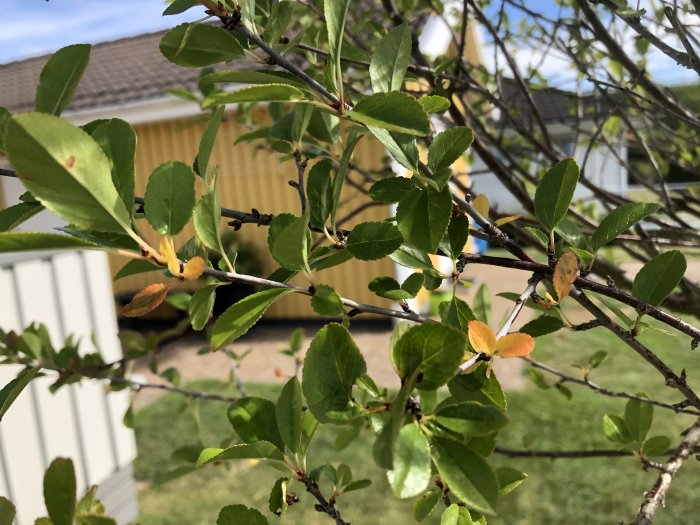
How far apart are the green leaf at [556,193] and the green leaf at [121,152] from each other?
1.33 feet

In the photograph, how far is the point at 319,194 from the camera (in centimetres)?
63

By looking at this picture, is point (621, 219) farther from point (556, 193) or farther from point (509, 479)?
point (509, 479)

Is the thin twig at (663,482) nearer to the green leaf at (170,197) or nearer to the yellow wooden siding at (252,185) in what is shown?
the green leaf at (170,197)

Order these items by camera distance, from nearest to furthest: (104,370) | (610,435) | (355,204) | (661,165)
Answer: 1. (610,435)
2. (104,370)
3. (661,165)
4. (355,204)

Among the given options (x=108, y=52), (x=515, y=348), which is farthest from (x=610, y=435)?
(x=108, y=52)

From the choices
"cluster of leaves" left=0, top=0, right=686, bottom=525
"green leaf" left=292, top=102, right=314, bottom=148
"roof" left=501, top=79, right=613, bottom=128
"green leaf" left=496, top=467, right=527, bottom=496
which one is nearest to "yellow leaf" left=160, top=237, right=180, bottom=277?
"cluster of leaves" left=0, top=0, right=686, bottom=525

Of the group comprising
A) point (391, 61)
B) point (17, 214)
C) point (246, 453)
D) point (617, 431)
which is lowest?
point (617, 431)

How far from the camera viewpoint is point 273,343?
6.57 m

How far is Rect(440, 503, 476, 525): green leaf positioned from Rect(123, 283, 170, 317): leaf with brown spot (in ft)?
1.12

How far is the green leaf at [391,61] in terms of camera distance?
1.78ft

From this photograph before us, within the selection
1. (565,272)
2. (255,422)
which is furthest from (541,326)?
(255,422)

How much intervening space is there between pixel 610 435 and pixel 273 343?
570cm

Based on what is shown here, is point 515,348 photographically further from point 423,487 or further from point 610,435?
point 610,435

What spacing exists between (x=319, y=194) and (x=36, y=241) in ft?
0.99
